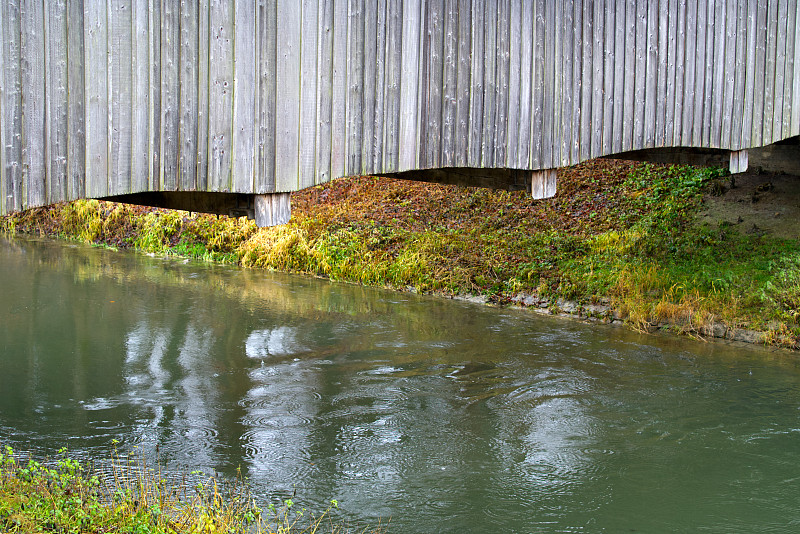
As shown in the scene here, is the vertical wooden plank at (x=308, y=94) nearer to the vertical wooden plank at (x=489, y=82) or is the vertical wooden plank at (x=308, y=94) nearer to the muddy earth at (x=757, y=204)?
the vertical wooden plank at (x=489, y=82)

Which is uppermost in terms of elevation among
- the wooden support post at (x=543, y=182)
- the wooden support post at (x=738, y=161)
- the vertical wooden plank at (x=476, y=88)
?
the vertical wooden plank at (x=476, y=88)

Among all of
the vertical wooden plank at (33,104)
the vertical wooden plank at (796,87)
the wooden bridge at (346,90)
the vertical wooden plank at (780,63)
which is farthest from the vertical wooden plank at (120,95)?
the vertical wooden plank at (796,87)

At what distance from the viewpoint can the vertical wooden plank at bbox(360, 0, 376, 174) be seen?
5.50 m

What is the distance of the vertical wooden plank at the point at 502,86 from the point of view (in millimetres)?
6156

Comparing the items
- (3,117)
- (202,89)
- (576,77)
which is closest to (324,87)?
(202,89)

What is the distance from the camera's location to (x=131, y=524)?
12.6 feet

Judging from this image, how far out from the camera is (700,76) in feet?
24.6

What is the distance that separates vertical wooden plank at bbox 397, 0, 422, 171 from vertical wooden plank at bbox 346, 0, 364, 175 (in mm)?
347

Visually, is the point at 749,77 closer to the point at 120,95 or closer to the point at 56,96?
the point at 120,95

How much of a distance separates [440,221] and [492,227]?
1006mm

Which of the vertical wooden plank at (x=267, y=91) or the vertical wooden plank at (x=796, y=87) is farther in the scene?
the vertical wooden plank at (x=796, y=87)

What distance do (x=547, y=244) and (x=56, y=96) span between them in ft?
25.3

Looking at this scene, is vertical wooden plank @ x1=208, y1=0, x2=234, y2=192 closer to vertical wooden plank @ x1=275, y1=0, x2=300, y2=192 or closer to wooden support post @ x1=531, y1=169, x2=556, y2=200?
vertical wooden plank @ x1=275, y1=0, x2=300, y2=192

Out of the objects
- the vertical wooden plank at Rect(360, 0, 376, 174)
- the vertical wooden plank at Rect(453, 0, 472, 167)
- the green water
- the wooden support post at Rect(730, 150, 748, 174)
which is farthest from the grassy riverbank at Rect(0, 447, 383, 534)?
the wooden support post at Rect(730, 150, 748, 174)
